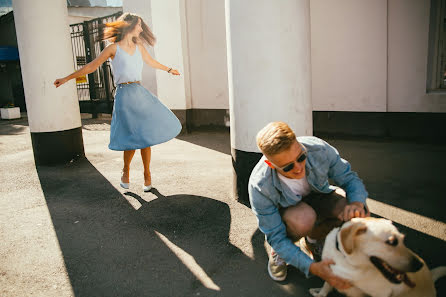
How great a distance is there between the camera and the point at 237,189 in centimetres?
430

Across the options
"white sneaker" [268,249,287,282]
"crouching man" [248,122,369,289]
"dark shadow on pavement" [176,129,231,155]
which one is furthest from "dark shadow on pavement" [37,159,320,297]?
"dark shadow on pavement" [176,129,231,155]

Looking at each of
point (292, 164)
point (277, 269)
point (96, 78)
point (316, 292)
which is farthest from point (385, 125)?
point (96, 78)

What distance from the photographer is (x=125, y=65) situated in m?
4.43

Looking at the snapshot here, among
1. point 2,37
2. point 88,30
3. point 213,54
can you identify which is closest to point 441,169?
point 213,54

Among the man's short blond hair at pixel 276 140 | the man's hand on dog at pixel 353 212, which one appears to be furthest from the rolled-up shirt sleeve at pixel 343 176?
the man's short blond hair at pixel 276 140

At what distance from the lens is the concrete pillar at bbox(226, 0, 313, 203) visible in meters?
3.65

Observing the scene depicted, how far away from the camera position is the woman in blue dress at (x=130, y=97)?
443cm

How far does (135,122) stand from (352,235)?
3.19 m

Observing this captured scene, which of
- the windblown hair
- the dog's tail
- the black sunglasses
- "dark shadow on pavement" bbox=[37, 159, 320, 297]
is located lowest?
"dark shadow on pavement" bbox=[37, 159, 320, 297]

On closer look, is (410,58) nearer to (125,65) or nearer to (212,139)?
(212,139)

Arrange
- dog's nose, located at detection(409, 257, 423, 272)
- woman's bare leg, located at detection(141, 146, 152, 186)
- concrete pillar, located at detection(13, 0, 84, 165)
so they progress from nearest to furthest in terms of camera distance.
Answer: dog's nose, located at detection(409, 257, 423, 272) → woman's bare leg, located at detection(141, 146, 152, 186) → concrete pillar, located at detection(13, 0, 84, 165)

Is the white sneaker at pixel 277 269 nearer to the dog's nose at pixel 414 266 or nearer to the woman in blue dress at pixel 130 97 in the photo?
the dog's nose at pixel 414 266

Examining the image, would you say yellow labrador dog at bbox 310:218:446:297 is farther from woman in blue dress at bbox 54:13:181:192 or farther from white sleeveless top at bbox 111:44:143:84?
white sleeveless top at bbox 111:44:143:84

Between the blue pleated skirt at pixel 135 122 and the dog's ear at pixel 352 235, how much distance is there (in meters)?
2.90
